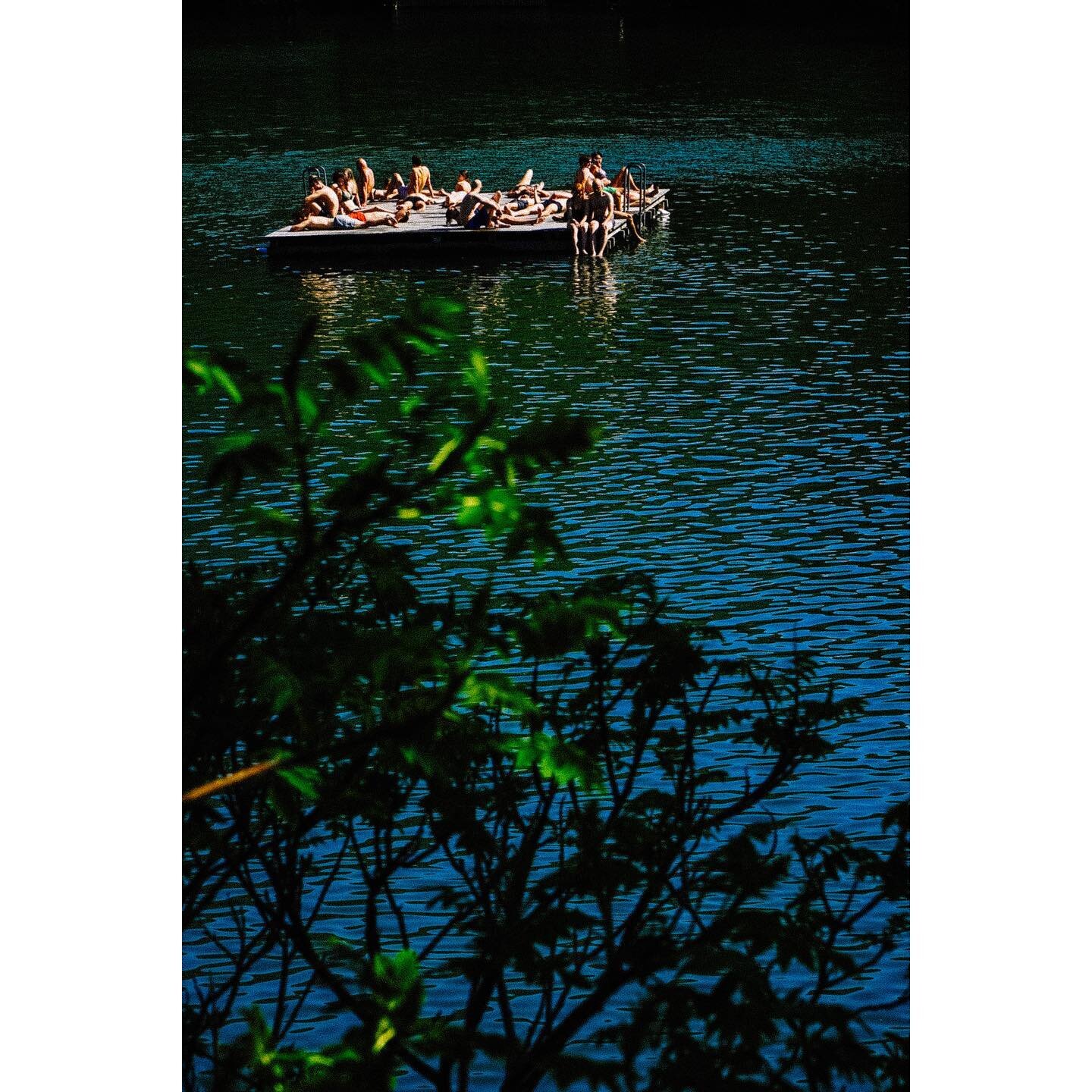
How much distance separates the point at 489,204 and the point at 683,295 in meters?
3.92

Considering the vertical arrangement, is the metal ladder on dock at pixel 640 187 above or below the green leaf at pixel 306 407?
above

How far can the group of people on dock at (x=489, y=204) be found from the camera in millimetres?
22734

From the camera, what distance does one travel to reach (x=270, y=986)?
6324 millimetres

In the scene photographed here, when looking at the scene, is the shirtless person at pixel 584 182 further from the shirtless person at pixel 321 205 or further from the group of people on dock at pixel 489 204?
the shirtless person at pixel 321 205

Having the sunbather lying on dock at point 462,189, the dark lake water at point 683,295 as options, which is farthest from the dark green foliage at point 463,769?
the sunbather lying on dock at point 462,189

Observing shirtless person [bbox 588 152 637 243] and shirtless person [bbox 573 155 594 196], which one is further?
shirtless person [bbox 588 152 637 243]

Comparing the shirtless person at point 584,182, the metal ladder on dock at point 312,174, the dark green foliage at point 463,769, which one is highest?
the metal ladder on dock at point 312,174

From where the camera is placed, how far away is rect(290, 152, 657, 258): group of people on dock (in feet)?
74.6

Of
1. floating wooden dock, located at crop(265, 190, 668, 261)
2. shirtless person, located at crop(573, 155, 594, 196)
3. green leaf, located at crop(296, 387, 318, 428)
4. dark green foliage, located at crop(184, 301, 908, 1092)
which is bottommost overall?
dark green foliage, located at crop(184, 301, 908, 1092)

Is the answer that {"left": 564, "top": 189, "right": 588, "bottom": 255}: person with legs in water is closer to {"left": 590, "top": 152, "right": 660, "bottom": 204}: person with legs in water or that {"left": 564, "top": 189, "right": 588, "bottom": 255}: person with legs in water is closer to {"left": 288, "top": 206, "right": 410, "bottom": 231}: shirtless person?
{"left": 590, "top": 152, "right": 660, "bottom": 204}: person with legs in water

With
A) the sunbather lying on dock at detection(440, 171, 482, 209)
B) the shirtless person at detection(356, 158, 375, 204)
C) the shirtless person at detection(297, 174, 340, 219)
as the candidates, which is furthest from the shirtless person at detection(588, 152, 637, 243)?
the shirtless person at detection(297, 174, 340, 219)

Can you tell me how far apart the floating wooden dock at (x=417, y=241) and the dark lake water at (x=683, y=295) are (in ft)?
1.35

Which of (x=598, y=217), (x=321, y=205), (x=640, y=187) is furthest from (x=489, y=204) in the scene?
(x=640, y=187)

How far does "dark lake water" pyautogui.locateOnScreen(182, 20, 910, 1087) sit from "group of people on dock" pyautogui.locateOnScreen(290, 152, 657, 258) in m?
0.67
